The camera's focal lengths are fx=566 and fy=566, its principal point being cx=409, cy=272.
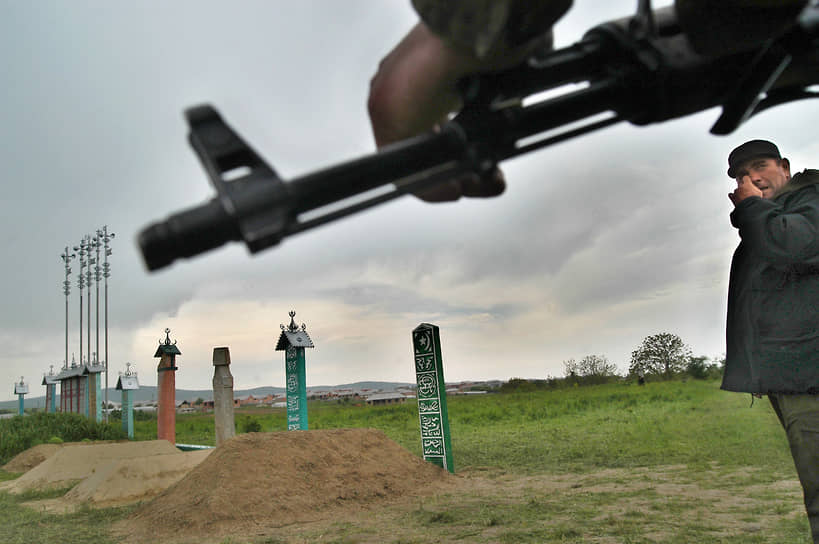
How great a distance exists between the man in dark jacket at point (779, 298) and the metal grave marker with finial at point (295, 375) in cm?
1018

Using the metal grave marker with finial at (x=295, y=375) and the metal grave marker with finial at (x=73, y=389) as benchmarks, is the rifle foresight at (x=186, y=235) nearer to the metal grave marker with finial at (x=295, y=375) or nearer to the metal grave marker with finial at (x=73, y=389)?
the metal grave marker with finial at (x=295, y=375)

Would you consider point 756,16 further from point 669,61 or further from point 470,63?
point 470,63

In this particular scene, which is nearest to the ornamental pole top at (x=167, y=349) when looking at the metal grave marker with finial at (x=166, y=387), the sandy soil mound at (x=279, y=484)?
the metal grave marker with finial at (x=166, y=387)

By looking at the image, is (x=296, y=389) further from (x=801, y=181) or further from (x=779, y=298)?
(x=801, y=181)

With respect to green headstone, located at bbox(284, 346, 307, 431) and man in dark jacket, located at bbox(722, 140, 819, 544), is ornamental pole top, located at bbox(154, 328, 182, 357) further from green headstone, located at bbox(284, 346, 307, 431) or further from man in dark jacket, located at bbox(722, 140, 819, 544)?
man in dark jacket, located at bbox(722, 140, 819, 544)

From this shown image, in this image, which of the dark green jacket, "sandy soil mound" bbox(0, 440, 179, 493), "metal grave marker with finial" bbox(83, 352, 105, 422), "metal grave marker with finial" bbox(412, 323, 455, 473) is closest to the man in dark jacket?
the dark green jacket

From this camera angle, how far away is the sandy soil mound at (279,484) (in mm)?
6938

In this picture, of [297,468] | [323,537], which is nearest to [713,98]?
[323,537]

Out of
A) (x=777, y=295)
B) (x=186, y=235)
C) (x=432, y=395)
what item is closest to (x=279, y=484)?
(x=432, y=395)

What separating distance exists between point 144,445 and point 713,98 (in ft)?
44.7

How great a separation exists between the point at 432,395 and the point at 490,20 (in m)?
9.38

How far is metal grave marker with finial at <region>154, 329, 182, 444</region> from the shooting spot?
50.3ft

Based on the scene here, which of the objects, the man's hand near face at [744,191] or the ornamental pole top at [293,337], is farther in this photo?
the ornamental pole top at [293,337]

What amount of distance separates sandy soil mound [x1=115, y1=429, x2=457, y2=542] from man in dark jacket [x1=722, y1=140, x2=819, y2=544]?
5.81 meters
